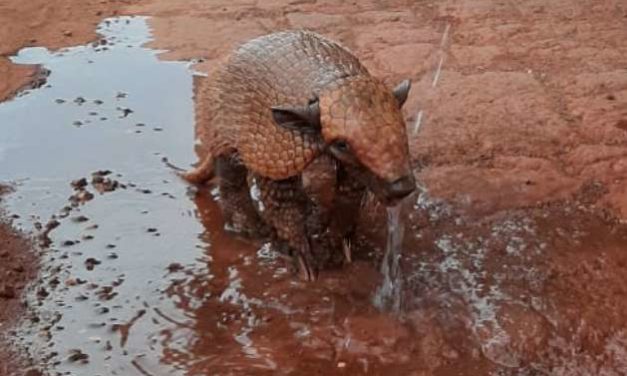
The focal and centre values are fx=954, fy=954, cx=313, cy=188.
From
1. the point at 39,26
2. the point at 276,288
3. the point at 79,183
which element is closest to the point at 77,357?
the point at 276,288

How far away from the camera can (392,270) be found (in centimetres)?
463

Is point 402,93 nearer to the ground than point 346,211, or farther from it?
farther from it

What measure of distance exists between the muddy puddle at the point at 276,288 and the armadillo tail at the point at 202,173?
8 cm

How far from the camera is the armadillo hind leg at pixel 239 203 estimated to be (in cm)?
503

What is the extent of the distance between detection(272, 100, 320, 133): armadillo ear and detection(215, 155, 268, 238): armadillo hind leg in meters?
0.88

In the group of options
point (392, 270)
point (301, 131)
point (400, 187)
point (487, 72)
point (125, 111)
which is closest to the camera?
point (400, 187)

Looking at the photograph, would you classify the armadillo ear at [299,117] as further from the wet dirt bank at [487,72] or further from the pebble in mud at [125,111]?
the pebble in mud at [125,111]

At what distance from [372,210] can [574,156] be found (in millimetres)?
1400

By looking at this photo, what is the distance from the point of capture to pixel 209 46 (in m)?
7.84

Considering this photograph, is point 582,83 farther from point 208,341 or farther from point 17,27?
point 17,27

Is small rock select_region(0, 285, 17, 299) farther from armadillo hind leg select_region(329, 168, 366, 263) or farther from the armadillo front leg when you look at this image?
armadillo hind leg select_region(329, 168, 366, 263)

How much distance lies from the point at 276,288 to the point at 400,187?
985 millimetres

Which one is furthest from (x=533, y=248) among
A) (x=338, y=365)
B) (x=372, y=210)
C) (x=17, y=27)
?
(x=17, y=27)

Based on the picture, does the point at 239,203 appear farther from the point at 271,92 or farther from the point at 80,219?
the point at 80,219
